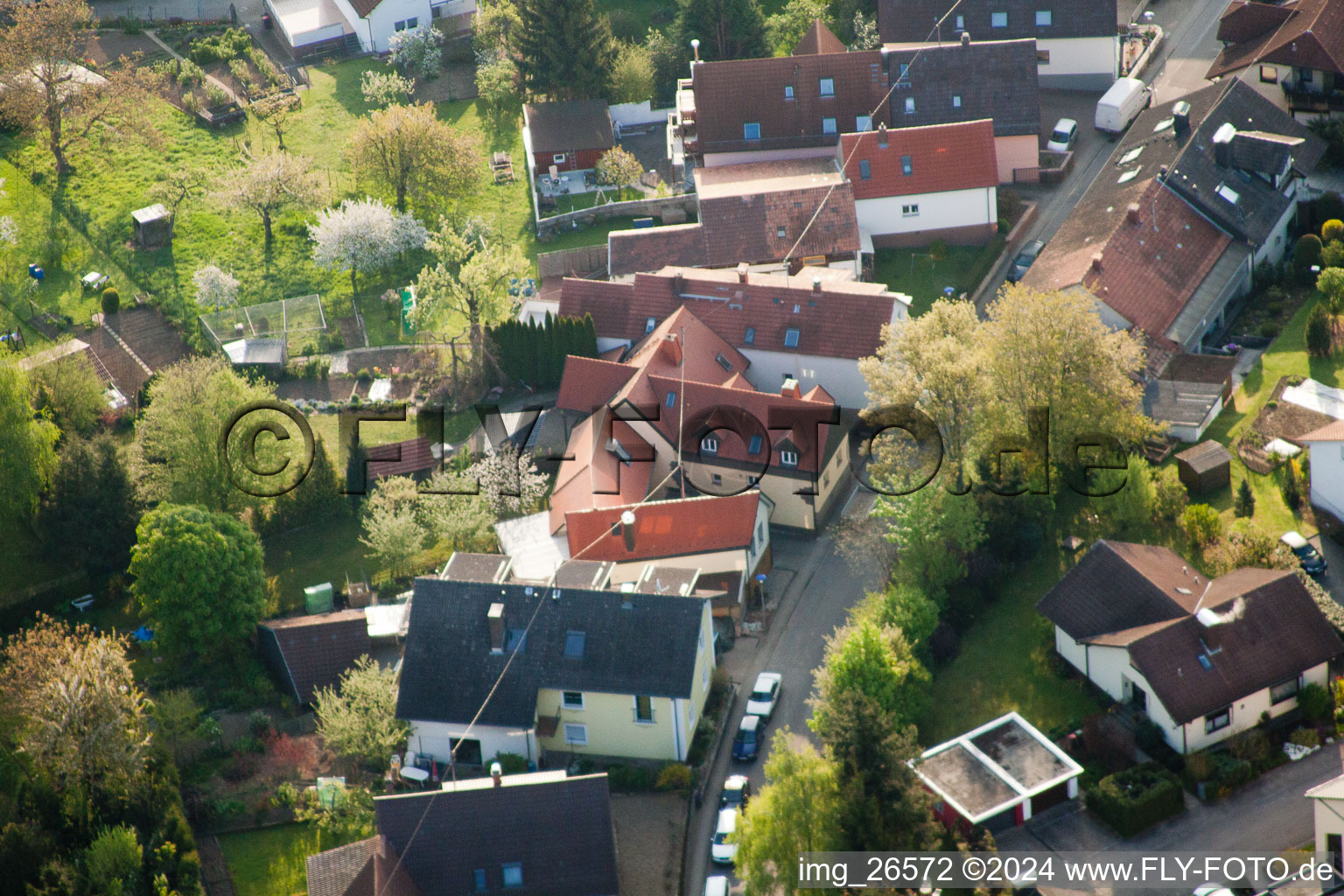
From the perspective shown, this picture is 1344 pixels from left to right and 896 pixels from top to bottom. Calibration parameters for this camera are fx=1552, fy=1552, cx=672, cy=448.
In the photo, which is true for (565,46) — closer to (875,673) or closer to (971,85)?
(971,85)

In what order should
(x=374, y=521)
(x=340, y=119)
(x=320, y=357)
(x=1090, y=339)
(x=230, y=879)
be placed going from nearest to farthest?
(x=230, y=879) → (x=1090, y=339) → (x=374, y=521) → (x=320, y=357) → (x=340, y=119)

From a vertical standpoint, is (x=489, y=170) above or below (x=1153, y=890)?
above

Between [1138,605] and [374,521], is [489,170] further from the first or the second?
[1138,605]

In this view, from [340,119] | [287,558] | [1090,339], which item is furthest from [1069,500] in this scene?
[340,119]

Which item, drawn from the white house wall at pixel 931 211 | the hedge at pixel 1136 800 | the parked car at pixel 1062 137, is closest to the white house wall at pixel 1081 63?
the parked car at pixel 1062 137

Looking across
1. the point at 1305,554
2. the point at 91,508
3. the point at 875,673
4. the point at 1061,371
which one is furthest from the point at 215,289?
the point at 1305,554

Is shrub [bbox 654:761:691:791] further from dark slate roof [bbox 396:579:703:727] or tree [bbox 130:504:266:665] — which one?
tree [bbox 130:504:266:665]

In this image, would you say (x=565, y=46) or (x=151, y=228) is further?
(x=565, y=46)
